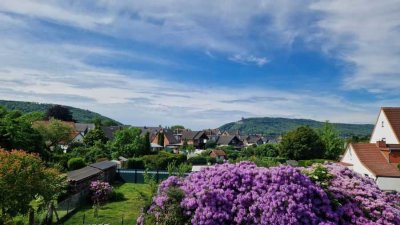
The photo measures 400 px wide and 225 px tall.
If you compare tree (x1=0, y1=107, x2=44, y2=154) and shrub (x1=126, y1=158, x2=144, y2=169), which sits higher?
tree (x1=0, y1=107, x2=44, y2=154)

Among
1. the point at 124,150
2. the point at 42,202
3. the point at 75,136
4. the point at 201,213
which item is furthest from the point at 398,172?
the point at 75,136

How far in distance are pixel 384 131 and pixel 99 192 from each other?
32337mm

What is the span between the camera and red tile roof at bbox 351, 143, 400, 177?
30.6 m

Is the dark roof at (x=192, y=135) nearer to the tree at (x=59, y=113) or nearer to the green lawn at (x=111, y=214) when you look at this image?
the tree at (x=59, y=113)

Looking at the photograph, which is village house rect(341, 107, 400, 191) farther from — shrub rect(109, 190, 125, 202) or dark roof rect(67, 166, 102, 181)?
dark roof rect(67, 166, 102, 181)

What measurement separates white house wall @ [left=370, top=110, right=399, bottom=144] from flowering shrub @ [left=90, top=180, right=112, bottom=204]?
100ft

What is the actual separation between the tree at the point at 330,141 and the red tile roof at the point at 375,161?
1189 inches

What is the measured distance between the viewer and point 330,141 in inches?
2579

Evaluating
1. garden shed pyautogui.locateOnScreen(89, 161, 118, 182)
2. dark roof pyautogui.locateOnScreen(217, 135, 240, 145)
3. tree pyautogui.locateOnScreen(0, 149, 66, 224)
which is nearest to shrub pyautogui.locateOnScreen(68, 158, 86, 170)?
garden shed pyautogui.locateOnScreen(89, 161, 118, 182)

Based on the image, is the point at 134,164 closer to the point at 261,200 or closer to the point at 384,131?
the point at 384,131

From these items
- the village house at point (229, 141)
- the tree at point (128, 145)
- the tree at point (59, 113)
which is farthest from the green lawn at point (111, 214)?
the village house at point (229, 141)

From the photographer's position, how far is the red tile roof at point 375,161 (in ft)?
100

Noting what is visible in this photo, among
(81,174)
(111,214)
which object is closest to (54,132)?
(81,174)

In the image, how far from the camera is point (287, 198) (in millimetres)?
6477
